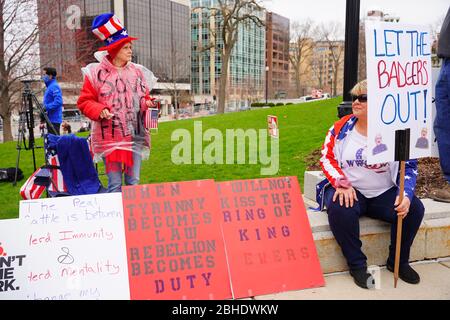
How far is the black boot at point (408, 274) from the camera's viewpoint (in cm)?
293

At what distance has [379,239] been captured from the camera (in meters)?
3.20

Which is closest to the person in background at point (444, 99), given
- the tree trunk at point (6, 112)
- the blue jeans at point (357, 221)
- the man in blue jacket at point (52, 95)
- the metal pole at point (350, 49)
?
the blue jeans at point (357, 221)

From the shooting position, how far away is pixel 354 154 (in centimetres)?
Result: 306

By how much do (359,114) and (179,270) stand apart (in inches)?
64.4

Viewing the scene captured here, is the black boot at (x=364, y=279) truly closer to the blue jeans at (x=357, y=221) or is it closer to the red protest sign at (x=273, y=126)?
the blue jeans at (x=357, y=221)

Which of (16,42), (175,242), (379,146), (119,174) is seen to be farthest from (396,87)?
(16,42)

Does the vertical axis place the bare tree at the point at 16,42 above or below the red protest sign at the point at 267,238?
above

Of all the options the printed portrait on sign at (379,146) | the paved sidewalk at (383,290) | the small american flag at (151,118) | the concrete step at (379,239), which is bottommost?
the paved sidewalk at (383,290)

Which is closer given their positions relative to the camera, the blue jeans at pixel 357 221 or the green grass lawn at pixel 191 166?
the blue jeans at pixel 357 221

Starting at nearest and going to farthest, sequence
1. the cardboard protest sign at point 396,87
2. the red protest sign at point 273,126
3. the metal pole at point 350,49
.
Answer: the cardboard protest sign at point 396,87
the metal pole at point 350,49
the red protest sign at point 273,126

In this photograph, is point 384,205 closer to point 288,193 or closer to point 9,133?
point 288,193

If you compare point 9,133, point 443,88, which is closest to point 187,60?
point 9,133

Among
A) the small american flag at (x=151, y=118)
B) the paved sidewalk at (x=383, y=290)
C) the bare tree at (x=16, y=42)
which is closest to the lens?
the paved sidewalk at (x=383, y=290)

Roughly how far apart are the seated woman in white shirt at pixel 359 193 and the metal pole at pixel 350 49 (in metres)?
1.19
